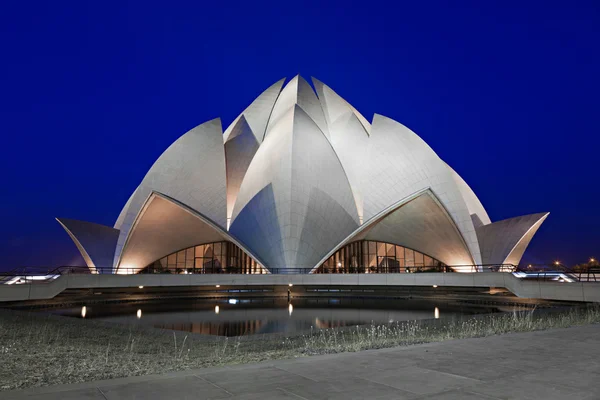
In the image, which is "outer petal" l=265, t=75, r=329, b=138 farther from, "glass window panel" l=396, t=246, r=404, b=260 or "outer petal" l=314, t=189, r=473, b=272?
"glass window panel" l=396, t=246, r=404, b=260

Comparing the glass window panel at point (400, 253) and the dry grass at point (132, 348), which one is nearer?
the dry grass at point (132, 348)

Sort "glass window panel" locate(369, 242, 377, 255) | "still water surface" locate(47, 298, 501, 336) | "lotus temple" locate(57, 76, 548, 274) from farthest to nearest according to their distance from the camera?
"glass window panel" locate(369, 242, 377, 255)
"lotus temple" locate(57, 76, 548, 274)
"still water surface" locate(47, 298, 501, 336)

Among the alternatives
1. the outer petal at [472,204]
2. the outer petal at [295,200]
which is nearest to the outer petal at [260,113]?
the outer petal at [295,200]

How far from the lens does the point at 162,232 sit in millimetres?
36719

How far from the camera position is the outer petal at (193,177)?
35344 mm

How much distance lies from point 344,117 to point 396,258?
13.3m

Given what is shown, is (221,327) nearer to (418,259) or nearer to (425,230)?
(425,230)

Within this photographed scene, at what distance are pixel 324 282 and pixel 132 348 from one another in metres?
18.4

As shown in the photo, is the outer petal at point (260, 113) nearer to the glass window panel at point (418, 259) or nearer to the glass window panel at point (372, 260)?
the glass window panel at point (372, 260)

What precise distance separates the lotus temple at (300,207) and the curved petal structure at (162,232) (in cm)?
9

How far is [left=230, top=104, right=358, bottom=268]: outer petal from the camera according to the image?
31062 millimetres

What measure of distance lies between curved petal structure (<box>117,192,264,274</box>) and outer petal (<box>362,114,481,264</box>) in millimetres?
11444

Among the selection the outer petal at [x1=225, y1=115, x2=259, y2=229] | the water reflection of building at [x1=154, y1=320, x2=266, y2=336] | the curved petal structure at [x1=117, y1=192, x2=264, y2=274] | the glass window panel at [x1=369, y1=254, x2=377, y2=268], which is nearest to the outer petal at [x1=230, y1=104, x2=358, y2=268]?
the curved petal structure at [x1=117, y1=192, x2=264, y2=274]

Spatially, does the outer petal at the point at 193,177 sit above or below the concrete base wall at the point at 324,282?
above
